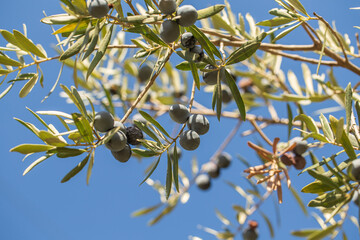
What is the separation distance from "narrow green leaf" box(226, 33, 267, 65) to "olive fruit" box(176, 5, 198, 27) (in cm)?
15

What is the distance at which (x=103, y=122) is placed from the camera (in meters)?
1.03

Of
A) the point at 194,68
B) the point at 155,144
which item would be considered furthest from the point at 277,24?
the point at 155,144

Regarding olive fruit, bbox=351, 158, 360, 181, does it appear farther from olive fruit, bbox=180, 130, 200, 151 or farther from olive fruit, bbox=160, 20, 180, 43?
olive fruit, bbox=160, 20, 180, 43

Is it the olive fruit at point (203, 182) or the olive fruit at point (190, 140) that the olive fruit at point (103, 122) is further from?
the olive fruit at point (203, 182)

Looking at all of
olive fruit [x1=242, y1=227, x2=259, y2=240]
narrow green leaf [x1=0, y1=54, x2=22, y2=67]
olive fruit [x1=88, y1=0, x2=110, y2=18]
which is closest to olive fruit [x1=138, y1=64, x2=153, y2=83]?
olive fruit [x1=242, y1=227, x2=259, y2=240]

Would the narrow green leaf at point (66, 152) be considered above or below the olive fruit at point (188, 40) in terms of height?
below

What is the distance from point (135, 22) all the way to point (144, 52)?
28 cm

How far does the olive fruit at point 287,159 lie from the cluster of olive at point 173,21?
759 mm

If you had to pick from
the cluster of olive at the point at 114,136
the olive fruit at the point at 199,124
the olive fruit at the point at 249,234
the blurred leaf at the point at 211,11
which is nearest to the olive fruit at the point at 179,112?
the olive fruit at the point at 199,124

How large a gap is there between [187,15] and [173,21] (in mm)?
42

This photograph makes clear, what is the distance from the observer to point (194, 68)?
3.35 ft

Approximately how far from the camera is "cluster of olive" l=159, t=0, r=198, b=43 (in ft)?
3.10

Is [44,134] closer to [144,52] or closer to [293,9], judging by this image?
[144,52]

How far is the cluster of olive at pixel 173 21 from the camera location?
94 cm
